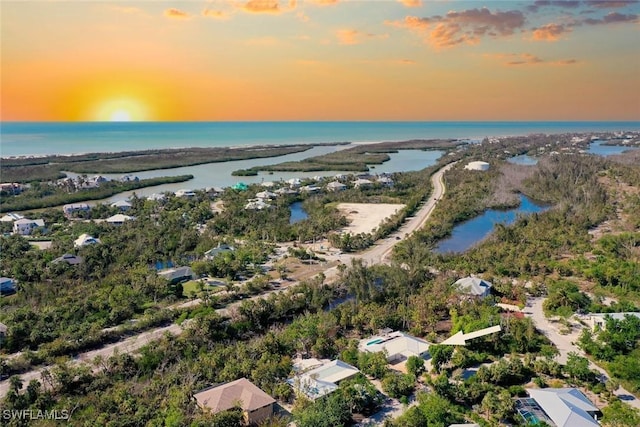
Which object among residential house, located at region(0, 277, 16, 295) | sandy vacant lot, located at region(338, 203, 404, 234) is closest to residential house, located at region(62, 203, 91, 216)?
residential house, located at region(0, 277, 16, 295)

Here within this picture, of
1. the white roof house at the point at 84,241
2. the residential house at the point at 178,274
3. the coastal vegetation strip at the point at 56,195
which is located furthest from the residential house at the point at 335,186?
the residential house at the point at 178,274

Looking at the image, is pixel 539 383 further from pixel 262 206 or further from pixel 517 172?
pixel 517 172

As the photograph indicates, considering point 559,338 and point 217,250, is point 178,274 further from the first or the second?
point 559,338

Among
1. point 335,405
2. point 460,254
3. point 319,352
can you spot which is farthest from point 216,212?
point 335,405

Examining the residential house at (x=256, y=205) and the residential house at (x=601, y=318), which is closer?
the residential house at (x=601, y=318)

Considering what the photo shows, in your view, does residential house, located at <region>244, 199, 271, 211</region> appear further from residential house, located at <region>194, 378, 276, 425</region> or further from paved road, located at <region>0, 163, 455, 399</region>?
residential house, located at <region>194, 378, 276, 425</region>

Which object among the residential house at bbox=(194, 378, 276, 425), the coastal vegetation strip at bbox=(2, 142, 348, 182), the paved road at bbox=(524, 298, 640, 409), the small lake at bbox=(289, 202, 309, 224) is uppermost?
the coastal vegetation strip at bbox=(2, 142, 348, 182)

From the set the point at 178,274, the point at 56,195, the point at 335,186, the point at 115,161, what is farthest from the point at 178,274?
the point at 115,161

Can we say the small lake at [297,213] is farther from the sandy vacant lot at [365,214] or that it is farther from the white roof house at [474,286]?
the white roof house at [474,286]
